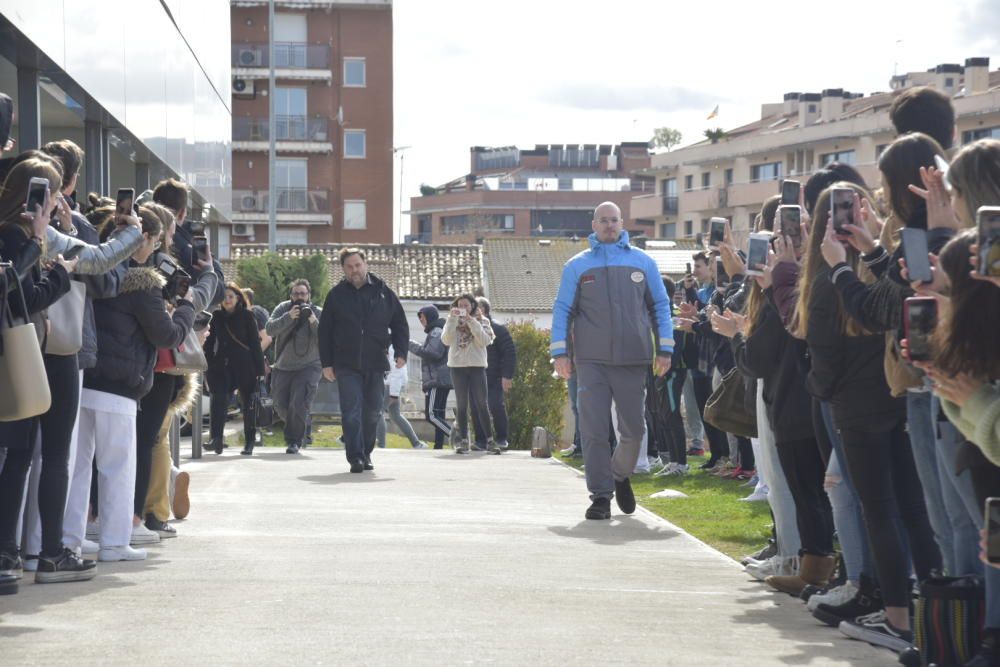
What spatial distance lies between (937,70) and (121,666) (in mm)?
80586

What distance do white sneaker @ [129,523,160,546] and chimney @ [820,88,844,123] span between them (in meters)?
85.0

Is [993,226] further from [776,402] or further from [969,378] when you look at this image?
[776,402]

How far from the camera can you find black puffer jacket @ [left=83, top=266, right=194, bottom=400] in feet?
28.9

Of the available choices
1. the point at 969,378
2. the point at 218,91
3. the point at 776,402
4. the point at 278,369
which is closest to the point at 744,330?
the point at 776,402

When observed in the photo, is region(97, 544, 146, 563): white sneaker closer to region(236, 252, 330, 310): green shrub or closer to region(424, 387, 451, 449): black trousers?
region(424, 387, 451, 449): black trousers

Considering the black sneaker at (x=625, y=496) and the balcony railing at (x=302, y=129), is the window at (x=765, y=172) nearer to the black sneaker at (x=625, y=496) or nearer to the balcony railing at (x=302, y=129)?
the balcony railing at (x=302, y=129)

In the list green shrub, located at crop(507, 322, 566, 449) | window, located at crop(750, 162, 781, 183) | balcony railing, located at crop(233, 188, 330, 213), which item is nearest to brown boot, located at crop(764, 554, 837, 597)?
green shrub, located at crop(507, 322, 566, 449)

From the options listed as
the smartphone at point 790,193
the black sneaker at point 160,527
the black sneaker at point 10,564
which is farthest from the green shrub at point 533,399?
the black sneaker at point 10,564

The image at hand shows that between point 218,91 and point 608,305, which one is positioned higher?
→ point 218,91

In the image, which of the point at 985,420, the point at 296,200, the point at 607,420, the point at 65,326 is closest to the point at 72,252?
the point at 65,326

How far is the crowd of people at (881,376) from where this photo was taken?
5.49 metres

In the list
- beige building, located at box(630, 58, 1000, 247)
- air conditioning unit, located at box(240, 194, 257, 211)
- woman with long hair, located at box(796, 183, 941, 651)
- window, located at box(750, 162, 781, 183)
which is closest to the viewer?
woman with long hair, located at box(796, 183, 941, 651)

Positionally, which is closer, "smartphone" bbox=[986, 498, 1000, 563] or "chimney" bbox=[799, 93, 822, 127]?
"smartphone" bbox=[986, 498, 1000, 563]

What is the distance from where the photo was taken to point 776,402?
814cm
